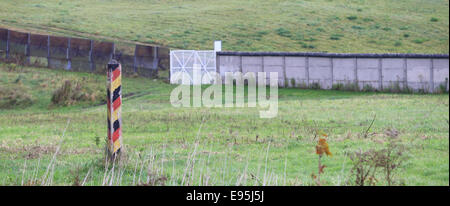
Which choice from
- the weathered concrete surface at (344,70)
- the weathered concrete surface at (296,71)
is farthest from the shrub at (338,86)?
the weathered concrete surface at (296,71)

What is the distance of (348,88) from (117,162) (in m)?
18.7

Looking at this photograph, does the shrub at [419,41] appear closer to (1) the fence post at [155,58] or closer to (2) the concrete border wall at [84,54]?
(2) the concrete border wall at [84,54]

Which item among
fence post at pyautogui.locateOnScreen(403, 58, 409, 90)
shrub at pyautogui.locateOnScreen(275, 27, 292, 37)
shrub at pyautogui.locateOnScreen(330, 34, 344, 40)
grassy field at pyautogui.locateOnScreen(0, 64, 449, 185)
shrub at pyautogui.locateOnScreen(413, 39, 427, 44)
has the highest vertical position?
shrub at pyautogui.locateOnScreen(275, 27, 292, 37)

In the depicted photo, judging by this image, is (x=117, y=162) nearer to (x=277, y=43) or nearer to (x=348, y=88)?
(x=348, y=88)

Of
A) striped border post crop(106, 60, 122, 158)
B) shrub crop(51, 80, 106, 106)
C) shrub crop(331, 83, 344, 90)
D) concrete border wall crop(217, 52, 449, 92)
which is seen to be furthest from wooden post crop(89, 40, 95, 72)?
striped border post crop(106, 60, 122, 158)

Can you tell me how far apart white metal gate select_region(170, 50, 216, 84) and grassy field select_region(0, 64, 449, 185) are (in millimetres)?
8180

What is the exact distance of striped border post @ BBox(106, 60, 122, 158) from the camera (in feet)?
30.2

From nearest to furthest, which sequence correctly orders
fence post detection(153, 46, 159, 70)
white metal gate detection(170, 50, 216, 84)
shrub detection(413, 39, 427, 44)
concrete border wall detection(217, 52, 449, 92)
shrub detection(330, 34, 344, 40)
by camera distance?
concrete border wall detection(217, 52, 449, 92)
white metal gate detection(170, 50, 216, 84)
fence post detection(153, 46, 159, 70)
shrub detection(413, 39, 427, 44)
shrub detection(330, 34, 344, 40)

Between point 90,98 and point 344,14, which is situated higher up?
point 344,14

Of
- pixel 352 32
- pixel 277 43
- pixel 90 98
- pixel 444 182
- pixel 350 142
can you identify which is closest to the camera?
pixel 444 182

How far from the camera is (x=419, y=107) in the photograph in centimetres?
1795

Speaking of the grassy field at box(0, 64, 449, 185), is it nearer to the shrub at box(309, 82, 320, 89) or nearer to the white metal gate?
the shrub at box(309, 82, 320, 89)

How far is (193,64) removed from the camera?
3159cm

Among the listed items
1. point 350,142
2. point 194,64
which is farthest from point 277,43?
point 350,142
